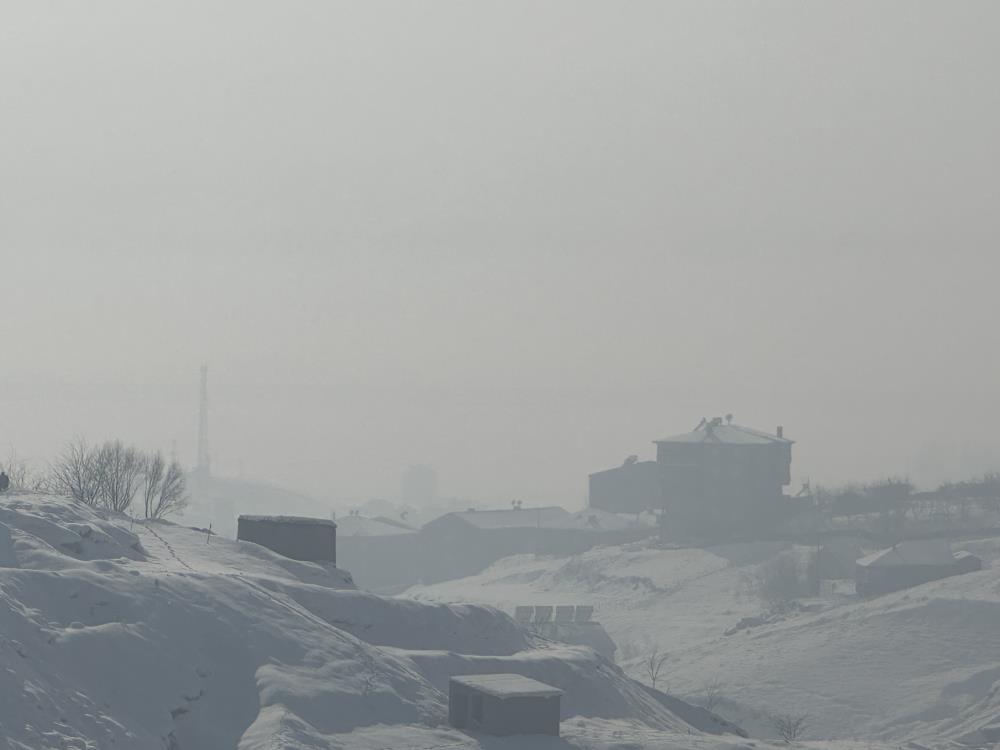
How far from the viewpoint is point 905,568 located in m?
78.8

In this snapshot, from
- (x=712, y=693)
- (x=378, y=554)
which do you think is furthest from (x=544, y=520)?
(x=712, y=693)

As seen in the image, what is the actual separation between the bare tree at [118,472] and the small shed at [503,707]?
864 inches

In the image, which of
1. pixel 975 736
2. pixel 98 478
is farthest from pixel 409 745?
pixel 98 478

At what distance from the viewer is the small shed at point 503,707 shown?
87.5ft

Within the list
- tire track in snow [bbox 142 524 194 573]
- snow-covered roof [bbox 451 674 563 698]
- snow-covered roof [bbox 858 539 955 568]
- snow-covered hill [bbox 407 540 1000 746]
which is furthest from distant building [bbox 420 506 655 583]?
snow-covered roof [bbox 451 674 563 698]

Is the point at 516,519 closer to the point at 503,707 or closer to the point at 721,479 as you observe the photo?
the point at 721,479

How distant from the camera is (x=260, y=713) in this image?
25.6 meters

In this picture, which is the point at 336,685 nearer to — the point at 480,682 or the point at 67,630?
the point at 480,682

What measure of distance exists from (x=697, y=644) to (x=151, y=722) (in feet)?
157

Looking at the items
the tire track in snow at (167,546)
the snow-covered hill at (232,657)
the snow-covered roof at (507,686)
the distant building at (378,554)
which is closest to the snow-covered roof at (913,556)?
the snow-covered hill at (232,657)

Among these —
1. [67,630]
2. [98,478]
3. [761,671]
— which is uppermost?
[98,478]

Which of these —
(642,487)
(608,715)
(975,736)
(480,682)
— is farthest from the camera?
(642,487)

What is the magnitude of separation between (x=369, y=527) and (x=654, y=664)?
207ft

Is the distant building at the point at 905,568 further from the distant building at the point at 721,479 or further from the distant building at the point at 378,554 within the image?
the distant building at the point at 378,554
